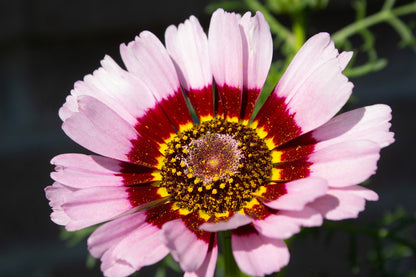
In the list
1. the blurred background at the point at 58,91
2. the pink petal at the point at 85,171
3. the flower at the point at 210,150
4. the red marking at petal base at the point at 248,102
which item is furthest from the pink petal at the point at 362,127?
the blurred background at the point at 58,91

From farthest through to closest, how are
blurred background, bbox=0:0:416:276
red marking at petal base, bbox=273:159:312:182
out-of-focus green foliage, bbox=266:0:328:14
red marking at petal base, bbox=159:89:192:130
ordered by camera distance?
blurred background, bbox=0:0:416:276 → out-of-focus green foliage, bbox=266:0:328:14 → red marking at petal base, bbox=159:89:192:130 → red marking at petal base, bbox=273:159:312:182

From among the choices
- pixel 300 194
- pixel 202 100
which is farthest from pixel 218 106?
pixel 300 194

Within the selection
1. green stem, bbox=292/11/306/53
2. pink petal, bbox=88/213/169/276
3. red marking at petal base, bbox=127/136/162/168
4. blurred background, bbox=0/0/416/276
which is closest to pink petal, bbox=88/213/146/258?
pink petal, bbox=88/213/169/276

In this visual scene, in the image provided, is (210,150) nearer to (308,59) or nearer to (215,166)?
(215,166)

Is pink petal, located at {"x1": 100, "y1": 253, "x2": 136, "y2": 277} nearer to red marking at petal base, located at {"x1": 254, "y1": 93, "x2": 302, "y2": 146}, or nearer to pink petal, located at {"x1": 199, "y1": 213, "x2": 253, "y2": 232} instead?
pink petal, located at {"x1": 199, "y1": 213, "x2": 253, "y2": 232}

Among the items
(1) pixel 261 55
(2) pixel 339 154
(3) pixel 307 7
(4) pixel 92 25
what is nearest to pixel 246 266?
(2) pixel 339 154

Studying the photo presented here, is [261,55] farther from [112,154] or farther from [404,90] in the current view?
[404,90]

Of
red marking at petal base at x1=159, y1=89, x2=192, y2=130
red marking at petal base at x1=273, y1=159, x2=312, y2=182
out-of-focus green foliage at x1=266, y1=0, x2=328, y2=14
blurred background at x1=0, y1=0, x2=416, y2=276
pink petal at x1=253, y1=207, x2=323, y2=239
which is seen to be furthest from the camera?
blurred background at x1=0, y1=0, x2=416, y2=276
